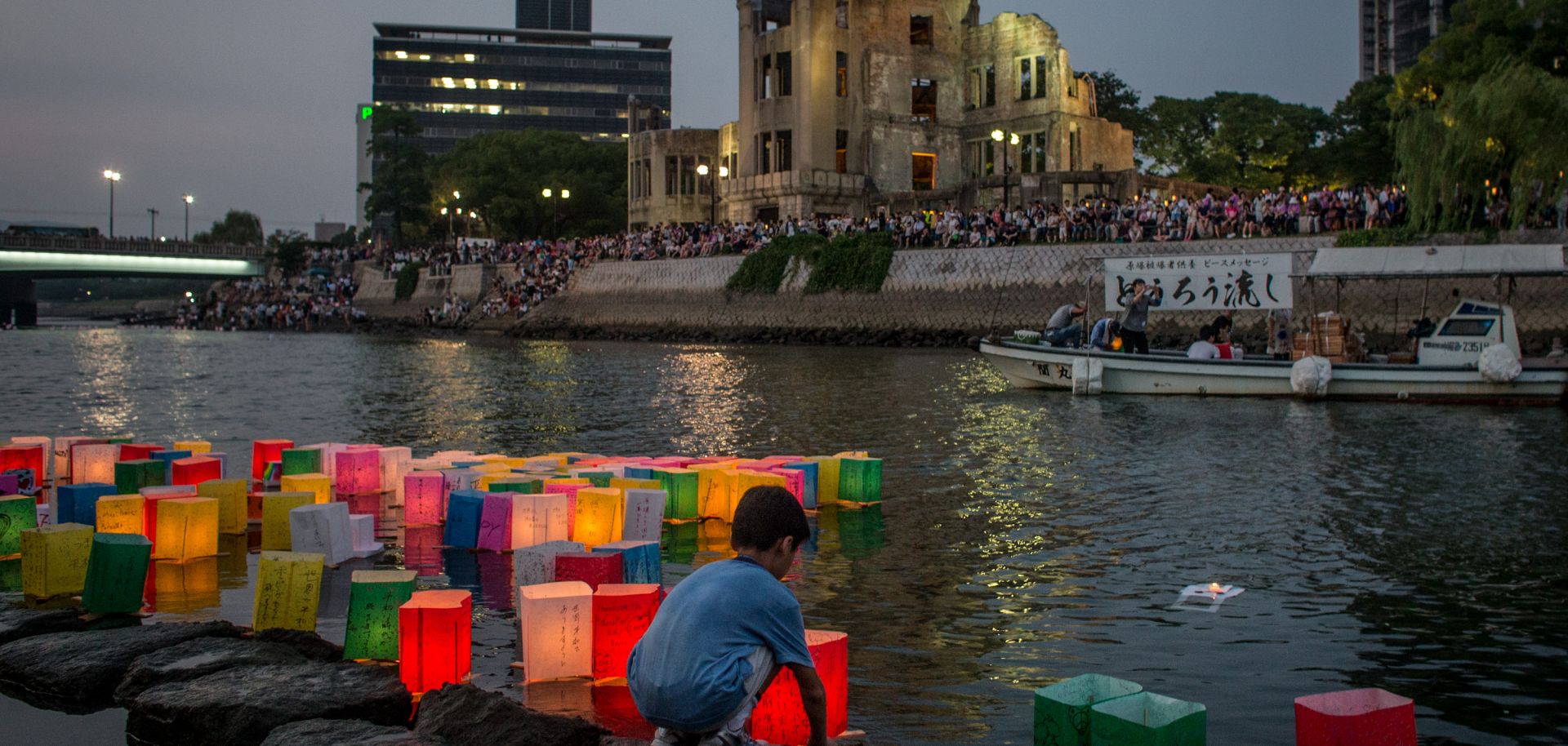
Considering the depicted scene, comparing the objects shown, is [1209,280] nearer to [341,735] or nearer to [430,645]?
[430,645]

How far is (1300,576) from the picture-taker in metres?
9.45

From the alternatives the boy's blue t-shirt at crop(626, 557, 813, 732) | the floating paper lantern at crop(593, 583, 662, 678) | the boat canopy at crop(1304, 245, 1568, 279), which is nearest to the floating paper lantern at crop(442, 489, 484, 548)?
the floating paper lantern at crop(593, 583, 662, 678)

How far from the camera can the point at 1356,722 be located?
4.86m

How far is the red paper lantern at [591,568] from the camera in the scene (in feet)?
25.0

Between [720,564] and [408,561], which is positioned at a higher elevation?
[720,564]

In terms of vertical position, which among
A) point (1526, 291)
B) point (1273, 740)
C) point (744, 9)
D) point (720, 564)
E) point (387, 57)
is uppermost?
point (387, 57)

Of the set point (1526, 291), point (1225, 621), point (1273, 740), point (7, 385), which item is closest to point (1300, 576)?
point (1225, 621)

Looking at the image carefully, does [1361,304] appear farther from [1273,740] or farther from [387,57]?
[387,57]

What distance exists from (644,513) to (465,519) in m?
1.47

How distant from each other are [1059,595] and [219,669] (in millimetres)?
5274

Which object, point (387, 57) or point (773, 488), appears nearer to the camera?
point (773, 488)

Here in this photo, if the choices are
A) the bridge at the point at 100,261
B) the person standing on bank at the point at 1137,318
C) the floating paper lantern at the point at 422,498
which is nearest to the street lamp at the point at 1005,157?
the person standing on bank at the point at 1137,318

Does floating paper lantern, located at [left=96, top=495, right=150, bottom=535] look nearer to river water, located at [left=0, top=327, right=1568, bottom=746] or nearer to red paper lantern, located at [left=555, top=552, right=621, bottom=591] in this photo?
river water, located at [left=0, top=327, right=1568, bottom=746]

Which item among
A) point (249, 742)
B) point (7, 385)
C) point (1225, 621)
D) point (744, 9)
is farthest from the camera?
point (744, 9)
